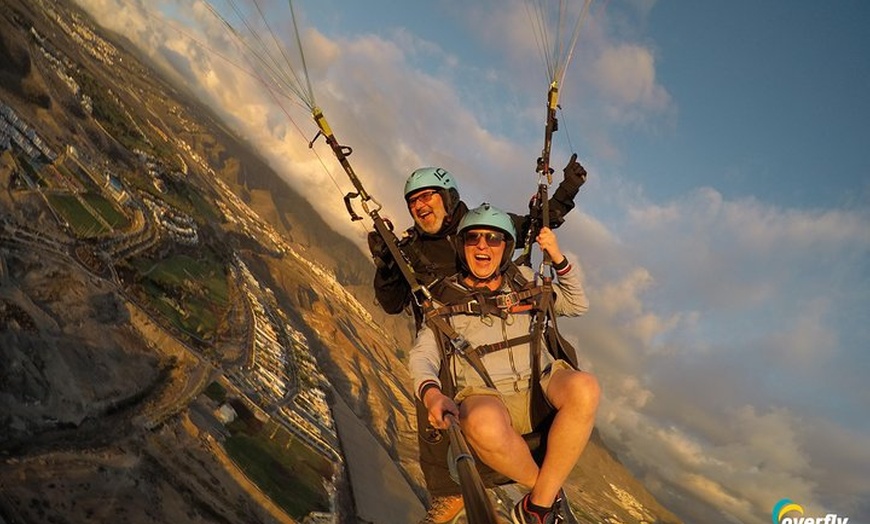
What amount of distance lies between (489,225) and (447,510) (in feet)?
10.7

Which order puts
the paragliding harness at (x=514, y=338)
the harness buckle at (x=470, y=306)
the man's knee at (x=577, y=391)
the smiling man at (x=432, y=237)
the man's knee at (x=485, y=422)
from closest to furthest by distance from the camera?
the man's knee at (x=485, y=422)
the man's knee at (x=577, y=391)
the paragliding harness at (x=514, y=338)
the harness buckle at (x=470, y=306)
the smiling man at (x=432, y=237)

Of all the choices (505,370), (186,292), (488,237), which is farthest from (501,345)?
(186,292)

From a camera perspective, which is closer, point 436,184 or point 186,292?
point 436,184

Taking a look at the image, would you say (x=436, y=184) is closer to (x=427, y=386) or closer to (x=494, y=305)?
(x=494, y=305)

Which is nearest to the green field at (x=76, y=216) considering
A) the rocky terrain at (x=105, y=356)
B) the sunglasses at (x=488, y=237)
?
the rocky terrain at (x=105, y=356)

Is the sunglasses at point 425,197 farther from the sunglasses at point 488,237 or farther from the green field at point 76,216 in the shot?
the green field at point 76,216

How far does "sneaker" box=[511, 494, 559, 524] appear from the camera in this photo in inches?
182

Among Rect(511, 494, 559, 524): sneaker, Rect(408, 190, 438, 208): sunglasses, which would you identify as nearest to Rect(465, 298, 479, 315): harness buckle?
Rect(408, 190, 438, 208): sunglasses

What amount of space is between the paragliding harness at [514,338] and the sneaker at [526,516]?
1.06 feet

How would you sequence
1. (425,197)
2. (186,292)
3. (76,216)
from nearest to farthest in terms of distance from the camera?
(425,197), (76,216), (186,292)

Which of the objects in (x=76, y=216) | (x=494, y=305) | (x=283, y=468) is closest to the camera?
(x=494, y=305)

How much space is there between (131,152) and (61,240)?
1770 inches

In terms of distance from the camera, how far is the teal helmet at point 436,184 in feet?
21.9

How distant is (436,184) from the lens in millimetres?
6695
